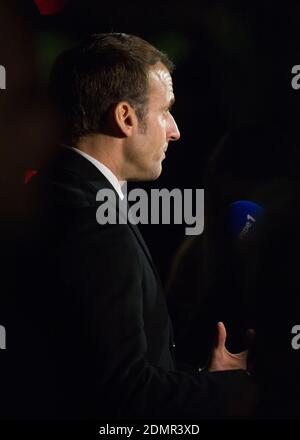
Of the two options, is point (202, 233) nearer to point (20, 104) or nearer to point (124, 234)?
point (20, 104)

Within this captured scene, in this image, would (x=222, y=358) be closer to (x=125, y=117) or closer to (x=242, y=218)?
(x=242, y=218)

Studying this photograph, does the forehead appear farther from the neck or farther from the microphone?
the microphone

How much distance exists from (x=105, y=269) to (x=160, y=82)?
1.35ft

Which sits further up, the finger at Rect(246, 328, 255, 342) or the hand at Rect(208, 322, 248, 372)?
the finger at Rect(246, 328, 255, 342)

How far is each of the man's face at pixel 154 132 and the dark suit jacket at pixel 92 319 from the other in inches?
3.9

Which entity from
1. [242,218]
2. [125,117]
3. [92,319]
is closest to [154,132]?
[125,117]

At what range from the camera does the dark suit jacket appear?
34.1 inches

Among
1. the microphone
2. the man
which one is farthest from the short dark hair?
the microphone

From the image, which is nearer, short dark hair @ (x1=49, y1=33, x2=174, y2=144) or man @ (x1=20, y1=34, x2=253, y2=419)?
man @ (x1=20, y1=34, x2=253, y2=419)

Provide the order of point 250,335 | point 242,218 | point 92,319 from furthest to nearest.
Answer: point 242,218 < point 250,335 < point 92,319

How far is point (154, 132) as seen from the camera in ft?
3.65

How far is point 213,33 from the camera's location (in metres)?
1.51

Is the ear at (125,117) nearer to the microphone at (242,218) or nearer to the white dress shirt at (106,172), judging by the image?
the white dress shirt at (106,172)

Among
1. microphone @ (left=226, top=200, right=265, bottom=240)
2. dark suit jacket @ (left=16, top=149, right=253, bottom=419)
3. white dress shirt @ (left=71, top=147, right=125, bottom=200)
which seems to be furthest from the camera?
microphone @ (left=226, top=200, right=265, bottom=240)
